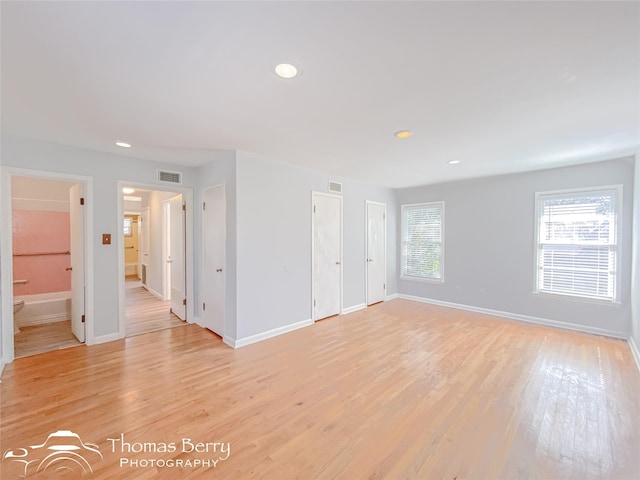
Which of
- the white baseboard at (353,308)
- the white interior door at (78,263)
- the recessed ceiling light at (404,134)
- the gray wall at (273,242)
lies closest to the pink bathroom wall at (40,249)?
the white interior door at (78,263)

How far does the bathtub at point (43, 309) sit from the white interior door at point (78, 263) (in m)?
1.05

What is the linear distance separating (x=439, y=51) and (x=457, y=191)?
4.23 m

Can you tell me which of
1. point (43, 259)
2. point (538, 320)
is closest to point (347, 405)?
point (538, 320)

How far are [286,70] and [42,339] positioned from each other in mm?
4687

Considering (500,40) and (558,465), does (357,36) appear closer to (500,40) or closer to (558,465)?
(500,40)

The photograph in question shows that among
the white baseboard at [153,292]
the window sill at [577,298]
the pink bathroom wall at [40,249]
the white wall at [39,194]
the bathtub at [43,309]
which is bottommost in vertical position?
the white baseboard at [153,292]

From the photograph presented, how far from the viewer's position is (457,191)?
527cm

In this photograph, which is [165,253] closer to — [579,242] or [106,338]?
[106,338]

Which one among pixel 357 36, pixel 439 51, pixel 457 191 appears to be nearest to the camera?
pixel 357 36

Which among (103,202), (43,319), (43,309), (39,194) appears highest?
(39,194)

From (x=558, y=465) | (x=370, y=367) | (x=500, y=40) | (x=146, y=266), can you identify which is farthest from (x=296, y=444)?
(x=146, y=266)

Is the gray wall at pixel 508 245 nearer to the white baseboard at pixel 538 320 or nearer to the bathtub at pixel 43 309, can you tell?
the white baseboard at pixel 538 320

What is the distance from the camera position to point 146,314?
4797mm

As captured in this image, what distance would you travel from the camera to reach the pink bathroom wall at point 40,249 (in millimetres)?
4402
